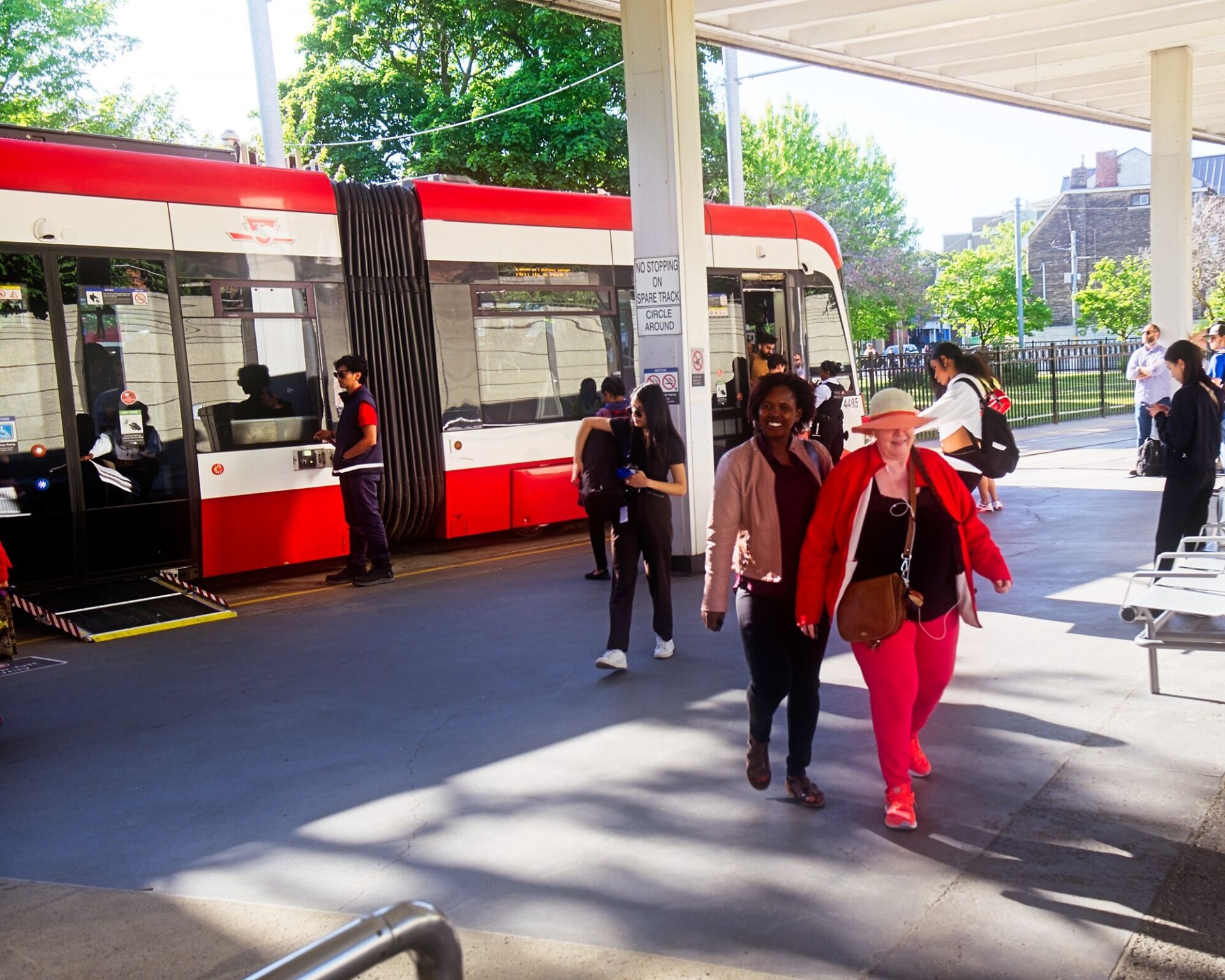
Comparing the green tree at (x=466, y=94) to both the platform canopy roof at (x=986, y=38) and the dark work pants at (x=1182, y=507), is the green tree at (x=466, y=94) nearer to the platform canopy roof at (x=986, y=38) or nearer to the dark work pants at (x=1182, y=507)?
the platform canopy roof at (x=986, y=38)

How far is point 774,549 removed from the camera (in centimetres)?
503

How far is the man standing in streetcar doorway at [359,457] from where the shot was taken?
34.4ft

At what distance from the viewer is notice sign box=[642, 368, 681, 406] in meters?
10.6

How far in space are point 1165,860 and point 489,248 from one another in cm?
913

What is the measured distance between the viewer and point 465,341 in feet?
39.3

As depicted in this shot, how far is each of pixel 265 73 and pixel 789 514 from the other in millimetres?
15521

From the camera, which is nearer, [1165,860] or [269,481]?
[1165,860]

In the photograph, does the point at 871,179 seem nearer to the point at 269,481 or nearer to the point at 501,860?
the point at 269,481

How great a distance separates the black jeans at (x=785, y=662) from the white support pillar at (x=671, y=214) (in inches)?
217

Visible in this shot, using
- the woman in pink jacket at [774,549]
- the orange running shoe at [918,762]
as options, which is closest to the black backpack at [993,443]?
the orange running shoe at [918,762]

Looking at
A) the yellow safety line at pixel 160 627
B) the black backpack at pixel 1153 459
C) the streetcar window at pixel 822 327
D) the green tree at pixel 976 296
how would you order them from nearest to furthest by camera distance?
the black backpack at pixel 1153 459 → the yellow safety line at pixel 160 627 → the streetcar window at pixel 822 327 → the green tree at pixel 976 296

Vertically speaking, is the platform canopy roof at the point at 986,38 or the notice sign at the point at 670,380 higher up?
the platform canopy roof at the point at 986,38

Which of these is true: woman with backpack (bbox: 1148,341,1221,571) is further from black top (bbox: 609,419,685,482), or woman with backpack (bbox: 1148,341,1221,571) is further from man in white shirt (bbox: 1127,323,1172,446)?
man in white shirt (bbox: 1127,323,1172,446)

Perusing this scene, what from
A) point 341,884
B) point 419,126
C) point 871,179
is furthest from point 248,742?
point 871,179
